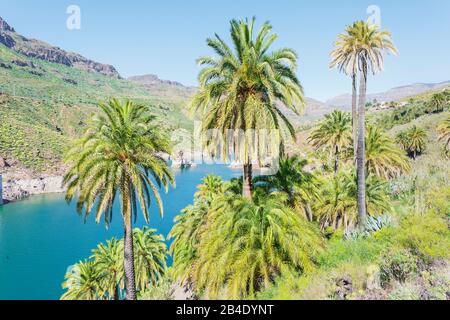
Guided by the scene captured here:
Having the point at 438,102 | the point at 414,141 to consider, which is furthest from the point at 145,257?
the point at 438,102

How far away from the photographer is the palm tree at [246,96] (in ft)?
39.5

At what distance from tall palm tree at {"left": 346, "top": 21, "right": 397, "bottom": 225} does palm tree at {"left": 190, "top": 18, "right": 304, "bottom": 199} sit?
20.8 feet

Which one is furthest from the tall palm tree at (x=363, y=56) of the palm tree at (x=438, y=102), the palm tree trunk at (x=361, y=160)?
the palm tree at (x=438, y=102)

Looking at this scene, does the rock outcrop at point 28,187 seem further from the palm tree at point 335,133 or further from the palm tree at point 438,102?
the palm tree at point 438,102

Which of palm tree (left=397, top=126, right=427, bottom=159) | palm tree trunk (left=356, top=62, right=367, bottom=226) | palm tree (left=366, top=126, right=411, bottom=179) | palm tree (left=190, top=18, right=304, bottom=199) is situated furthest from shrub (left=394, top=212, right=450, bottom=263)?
palm tree (left=397, top=126, right=427, bottom=159)

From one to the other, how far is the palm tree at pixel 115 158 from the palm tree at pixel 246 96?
2.76 metres

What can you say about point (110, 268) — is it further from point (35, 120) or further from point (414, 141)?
point (35, 120)

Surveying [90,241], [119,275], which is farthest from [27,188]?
[119,275]

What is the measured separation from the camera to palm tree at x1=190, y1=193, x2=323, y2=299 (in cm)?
1017

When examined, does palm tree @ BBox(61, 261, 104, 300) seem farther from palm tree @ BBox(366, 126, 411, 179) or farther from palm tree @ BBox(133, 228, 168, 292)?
palm tree @ BBox(366, 126, 411, 179)

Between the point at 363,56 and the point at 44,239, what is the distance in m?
56.8
